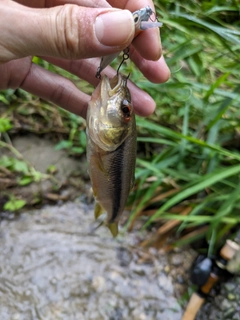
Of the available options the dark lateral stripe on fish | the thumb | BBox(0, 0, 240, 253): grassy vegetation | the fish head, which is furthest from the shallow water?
the thumb

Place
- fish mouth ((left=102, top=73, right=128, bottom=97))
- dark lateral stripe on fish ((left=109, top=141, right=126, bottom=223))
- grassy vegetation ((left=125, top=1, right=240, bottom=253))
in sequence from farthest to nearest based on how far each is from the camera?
grassy vegetation ((left=125, top=1, right=240, bottom=253))
dark lateral stripe on fish ((left=109, top=141, right=126, bottom=223))
fish mouth ((left=102, top=73, right=128, bottom=97))

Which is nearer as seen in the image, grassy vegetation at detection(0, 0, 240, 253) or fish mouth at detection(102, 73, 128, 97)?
fish mouth at detection(102, 73, 128, 97)

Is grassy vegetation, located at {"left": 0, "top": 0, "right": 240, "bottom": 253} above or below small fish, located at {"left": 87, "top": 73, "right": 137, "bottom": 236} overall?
below

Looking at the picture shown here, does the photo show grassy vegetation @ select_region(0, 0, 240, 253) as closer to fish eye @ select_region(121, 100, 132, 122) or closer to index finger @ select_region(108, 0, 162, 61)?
index finger @ select_region(108, 0, 162, 61)

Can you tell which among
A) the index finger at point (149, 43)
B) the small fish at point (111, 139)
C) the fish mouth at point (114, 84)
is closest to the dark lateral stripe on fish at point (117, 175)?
the small fish at point (111, 139)

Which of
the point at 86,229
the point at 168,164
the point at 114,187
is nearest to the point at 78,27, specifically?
the point at 114,187

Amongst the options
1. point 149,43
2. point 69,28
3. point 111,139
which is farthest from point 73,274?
point 69,28

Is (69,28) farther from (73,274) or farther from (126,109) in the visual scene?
(73,274)

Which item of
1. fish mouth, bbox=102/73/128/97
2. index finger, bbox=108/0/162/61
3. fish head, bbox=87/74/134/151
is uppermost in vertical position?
→ index finger, bbox=108/0/162/61

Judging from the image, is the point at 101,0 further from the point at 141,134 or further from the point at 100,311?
the point at 100,311
